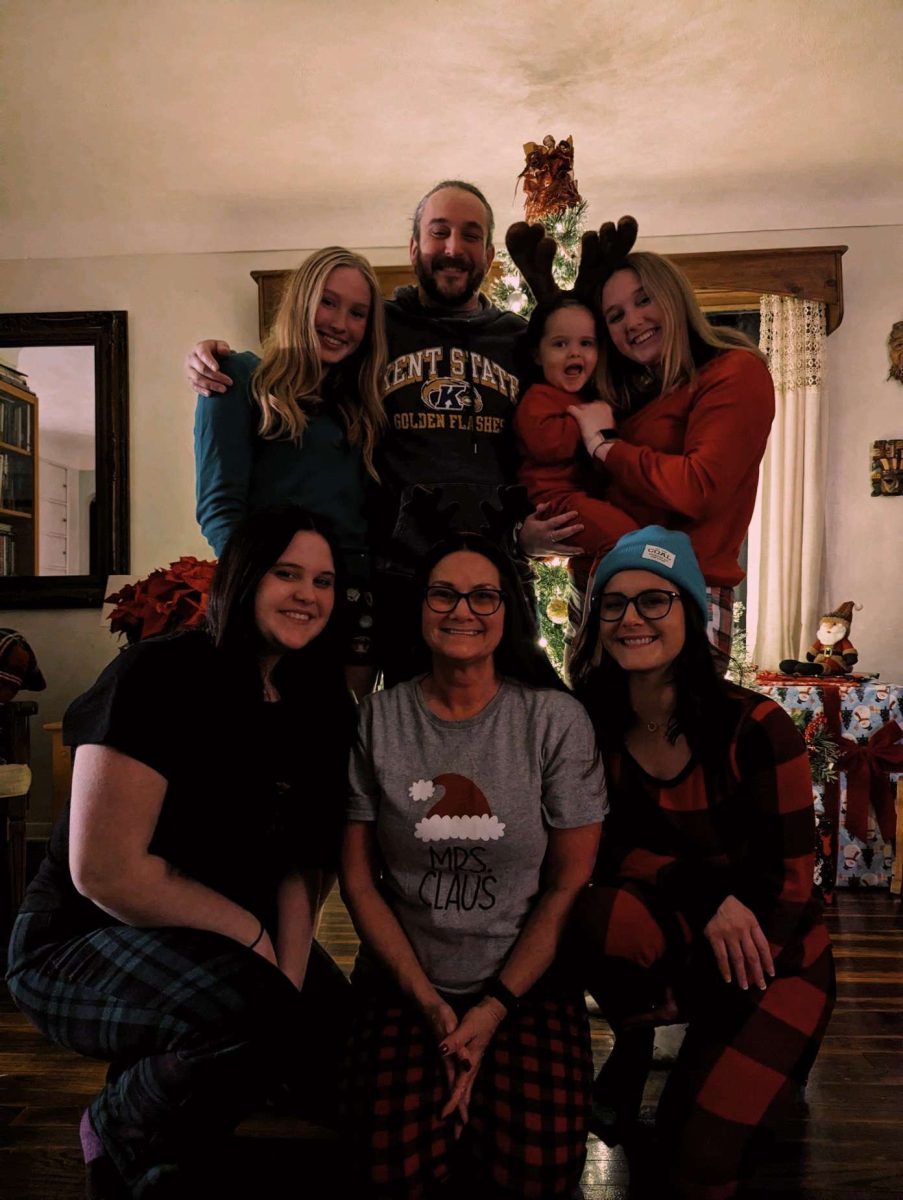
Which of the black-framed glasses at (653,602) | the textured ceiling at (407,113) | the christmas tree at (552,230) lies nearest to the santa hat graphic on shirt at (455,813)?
the black-framed glasses at (653,602)

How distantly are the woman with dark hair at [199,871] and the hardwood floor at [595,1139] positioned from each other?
A: 14 cm

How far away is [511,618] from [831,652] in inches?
106

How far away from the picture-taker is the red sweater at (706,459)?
5.54 ft

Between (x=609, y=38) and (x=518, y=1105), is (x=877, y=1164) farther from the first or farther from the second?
(x=609, y=38)

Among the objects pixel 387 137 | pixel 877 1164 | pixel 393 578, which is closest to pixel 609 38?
pixel 387 137

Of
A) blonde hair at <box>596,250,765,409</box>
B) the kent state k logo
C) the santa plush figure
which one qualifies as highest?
blonde hair at <box>596,250,765,409</box>

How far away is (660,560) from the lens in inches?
59.3

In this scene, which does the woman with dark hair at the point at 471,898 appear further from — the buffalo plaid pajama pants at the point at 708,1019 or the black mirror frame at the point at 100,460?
the black mirror frame at the point at 100,460

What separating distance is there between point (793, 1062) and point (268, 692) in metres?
1.08

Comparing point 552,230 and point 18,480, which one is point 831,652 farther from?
point 18,480

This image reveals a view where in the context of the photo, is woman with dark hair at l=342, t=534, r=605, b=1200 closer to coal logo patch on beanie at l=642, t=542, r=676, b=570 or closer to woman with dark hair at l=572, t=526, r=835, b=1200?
woman with dark hair at l=572, t=526, r=835, b=1200

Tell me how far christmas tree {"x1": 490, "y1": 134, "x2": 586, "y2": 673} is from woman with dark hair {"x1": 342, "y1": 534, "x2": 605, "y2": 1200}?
5.68ft

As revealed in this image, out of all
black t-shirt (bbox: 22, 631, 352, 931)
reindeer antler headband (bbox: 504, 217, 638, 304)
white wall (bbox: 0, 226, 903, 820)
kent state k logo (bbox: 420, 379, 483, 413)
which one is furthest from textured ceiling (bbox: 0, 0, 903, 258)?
black t-shirt (bbox: 22, 631, 352, 931)

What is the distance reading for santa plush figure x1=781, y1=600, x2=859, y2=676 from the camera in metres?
3.58
